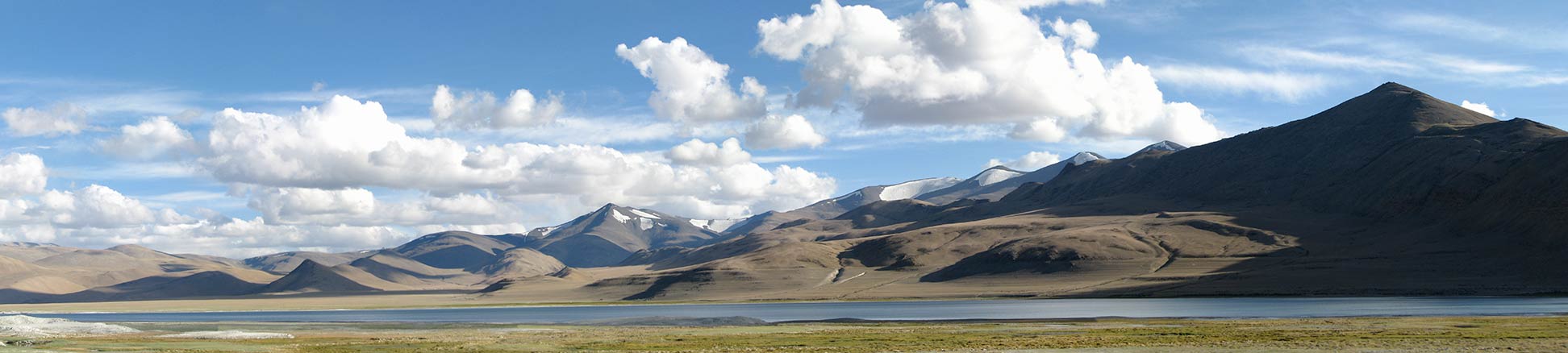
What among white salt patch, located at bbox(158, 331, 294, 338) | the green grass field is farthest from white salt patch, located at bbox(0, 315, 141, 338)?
white salt patch, located at bbox(158, 331, 294, 338)

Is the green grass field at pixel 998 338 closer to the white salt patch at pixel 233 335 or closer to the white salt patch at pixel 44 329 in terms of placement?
the white salt patch at pixel 233 335

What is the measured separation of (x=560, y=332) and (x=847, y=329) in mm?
28254

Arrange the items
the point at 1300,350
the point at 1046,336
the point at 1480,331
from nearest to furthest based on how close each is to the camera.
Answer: the point at 1300,350
the point at 1480,331
the point at 1046,336

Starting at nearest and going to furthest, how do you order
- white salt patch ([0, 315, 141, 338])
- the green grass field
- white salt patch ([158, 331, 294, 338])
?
1. the green grass field
2. white salt patch ([158, 331, 294, 338])
3. white salt patch ([0, 315, 141, 338])

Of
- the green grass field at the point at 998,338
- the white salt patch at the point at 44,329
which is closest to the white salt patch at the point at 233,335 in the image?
the green grass field at the point at 998,338

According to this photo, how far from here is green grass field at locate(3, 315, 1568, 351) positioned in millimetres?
76000

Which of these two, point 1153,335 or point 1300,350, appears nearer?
point 1300,350

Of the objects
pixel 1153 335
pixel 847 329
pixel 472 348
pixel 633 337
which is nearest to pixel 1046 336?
pixel 1153 335

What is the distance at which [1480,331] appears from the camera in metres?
85.3

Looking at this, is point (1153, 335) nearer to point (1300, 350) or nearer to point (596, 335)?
point (1300, 350)

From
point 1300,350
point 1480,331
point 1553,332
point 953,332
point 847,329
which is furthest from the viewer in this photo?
point 847,329

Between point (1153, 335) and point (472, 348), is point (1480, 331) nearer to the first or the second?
point (1153, 335)

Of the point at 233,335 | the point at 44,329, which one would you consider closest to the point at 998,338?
the point at 233,335

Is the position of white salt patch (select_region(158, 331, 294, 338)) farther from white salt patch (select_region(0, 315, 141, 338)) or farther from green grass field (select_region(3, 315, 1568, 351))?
white salt patch (select_region(0, 315, 141, 338))
